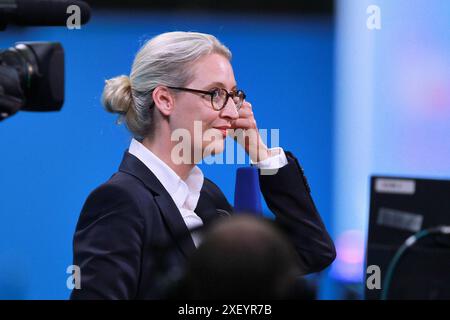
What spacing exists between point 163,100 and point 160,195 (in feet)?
0.75

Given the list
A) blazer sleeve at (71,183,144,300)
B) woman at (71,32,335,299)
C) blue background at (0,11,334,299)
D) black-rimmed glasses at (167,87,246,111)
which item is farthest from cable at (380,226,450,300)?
blue background at (0,11,334,299)

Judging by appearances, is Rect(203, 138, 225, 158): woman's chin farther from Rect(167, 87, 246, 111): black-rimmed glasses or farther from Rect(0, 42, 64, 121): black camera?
Rect(0, 42, 64, 121): black camera

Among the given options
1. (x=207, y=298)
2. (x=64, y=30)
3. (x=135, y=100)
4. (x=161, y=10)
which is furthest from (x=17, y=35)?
(x=207, y=298)

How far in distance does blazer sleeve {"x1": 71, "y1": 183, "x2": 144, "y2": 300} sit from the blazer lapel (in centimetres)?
7

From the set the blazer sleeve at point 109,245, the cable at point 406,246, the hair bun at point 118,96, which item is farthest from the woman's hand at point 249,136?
the cable at point 406,246

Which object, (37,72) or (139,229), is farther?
(139,229)

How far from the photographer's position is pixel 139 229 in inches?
66.5

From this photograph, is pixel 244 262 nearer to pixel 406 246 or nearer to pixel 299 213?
pixel 406 246

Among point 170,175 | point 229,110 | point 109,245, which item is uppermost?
point 229,110

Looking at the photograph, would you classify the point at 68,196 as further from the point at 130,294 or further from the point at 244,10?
the point at 130,294

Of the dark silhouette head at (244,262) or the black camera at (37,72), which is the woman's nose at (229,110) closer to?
the black camera at (37,72)

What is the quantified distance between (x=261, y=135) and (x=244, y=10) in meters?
1.23

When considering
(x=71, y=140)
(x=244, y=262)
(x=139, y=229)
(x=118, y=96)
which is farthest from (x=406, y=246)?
(x=71, y=140)

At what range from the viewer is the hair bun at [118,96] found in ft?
6.27
